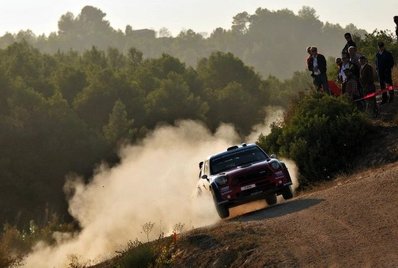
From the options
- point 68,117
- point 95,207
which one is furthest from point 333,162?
point 68,117

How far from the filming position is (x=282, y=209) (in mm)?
17656

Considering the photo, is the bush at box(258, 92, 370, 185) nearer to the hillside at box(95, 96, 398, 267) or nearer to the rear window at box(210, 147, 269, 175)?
the rear window at box(210, 147, 269, 175)

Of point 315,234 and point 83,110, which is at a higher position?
point 83,110

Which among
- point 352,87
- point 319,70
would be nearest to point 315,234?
point 352,87

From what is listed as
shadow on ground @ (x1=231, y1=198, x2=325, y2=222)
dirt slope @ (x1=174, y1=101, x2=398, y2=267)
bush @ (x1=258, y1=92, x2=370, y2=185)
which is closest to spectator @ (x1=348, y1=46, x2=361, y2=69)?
bush @ (x1=258, y1=92, x2=370, y2=185)

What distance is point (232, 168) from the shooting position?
1988cm

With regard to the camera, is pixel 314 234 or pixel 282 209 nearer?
pixel 314 234

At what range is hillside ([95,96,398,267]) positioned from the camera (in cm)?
1240

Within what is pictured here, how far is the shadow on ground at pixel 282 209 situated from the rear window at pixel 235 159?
1.66m

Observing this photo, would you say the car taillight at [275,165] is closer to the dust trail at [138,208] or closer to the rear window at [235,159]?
Answer: the rear window at [235,159]

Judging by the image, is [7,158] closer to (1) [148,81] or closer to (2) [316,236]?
(1) [148,81]

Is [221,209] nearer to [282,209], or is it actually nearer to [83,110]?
[282,209]

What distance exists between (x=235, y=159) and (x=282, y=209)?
2990mm

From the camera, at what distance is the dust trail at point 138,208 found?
2570 cm
